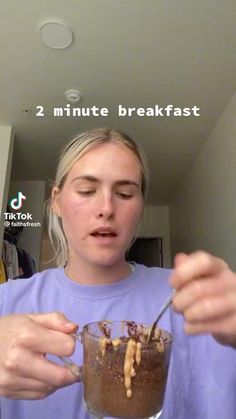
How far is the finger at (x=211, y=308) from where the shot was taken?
34 centimetres

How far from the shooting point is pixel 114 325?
1.44 ft

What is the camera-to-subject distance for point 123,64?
163cm

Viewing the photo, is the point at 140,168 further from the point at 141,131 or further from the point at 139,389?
the point at 141,131

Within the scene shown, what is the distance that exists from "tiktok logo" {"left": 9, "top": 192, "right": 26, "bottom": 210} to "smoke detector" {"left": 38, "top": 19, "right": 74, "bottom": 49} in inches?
72.8

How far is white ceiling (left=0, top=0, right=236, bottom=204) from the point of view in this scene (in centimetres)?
132

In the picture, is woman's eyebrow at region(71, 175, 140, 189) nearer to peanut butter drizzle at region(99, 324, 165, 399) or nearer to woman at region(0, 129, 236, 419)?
woman at region(0, 129, 236, 419)

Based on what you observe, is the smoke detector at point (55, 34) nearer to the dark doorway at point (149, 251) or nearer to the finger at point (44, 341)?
the finger at point (44, 341)

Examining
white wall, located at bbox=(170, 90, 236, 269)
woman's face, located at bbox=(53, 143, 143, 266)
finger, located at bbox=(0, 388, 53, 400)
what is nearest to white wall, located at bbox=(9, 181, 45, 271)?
white wall, located at bbox=(170, 90, 236, 269)

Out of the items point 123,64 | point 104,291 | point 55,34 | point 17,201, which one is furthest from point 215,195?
point 17,201

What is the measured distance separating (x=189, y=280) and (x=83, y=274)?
0.36 metres

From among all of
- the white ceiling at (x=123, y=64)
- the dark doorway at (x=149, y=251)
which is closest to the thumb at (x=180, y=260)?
the white ceiling at (x=123, y=64)

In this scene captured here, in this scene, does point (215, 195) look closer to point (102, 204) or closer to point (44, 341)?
point (102, 204)

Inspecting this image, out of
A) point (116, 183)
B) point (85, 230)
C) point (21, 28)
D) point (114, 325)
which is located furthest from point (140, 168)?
point (21, 28)

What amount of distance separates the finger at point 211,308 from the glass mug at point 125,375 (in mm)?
51
